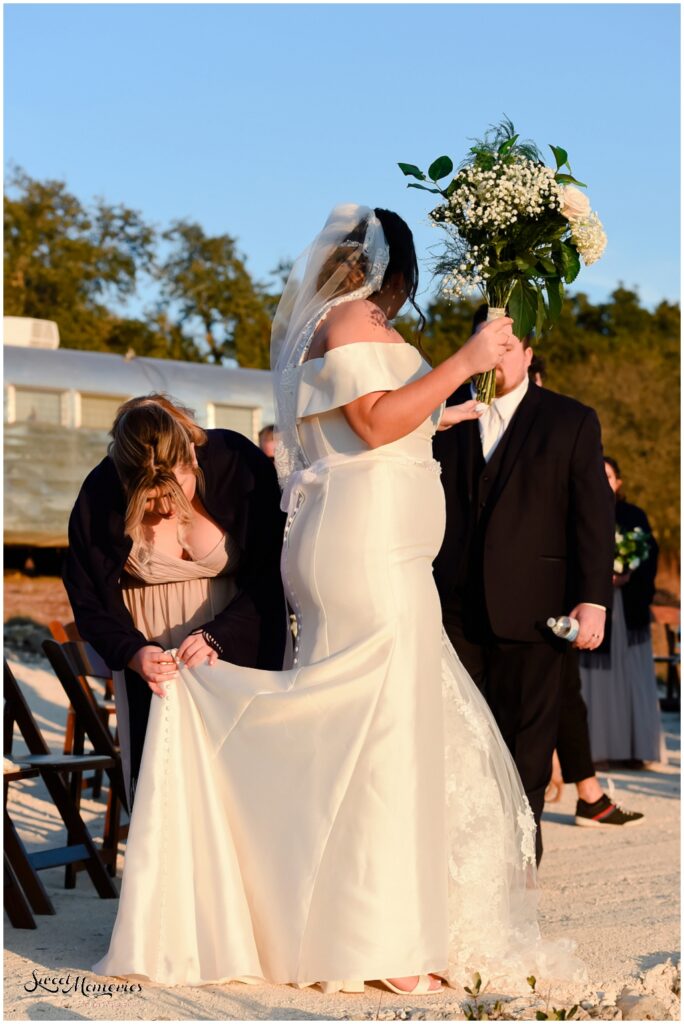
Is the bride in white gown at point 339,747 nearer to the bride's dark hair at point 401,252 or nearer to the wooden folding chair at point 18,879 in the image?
the bride's dark hair at point 401,252

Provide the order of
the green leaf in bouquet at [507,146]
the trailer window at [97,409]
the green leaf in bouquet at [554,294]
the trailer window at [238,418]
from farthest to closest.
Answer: the trailer window at [238,418], the trailer window at [97,409], the green leaf in bouquet at [554,294], the green leaf in bouquet at [507,146]

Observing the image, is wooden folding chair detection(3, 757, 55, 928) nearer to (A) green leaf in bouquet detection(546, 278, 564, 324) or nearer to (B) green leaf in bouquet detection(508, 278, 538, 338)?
(B) green leaf in bouquet detection(508, 278, 538, 338)

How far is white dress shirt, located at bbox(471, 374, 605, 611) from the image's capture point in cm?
570

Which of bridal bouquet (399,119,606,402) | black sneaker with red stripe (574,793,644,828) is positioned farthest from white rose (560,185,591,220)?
black sneaker with red stripe (574,793,644,828)

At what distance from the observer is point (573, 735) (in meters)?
7.97

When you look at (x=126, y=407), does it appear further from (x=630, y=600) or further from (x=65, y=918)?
(x=630, y=600)

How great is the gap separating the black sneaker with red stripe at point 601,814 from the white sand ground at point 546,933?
144mm

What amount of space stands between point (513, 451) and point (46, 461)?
15.4 meters

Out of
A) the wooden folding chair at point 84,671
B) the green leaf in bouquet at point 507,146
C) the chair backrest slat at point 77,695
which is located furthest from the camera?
the wooden folding chair at point 84,671

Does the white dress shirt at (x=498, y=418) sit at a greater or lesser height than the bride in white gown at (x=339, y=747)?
greater

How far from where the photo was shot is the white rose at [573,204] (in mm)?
4805

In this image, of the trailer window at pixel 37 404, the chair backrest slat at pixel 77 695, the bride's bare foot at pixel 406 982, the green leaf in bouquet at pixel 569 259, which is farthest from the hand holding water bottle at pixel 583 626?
the trailer window at pixel 37 404

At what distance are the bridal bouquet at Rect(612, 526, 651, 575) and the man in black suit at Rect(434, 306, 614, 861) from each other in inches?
181

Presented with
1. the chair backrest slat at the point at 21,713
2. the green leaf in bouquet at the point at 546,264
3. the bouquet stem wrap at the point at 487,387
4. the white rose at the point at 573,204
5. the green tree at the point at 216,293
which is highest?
the green tree at the point at 216,293
